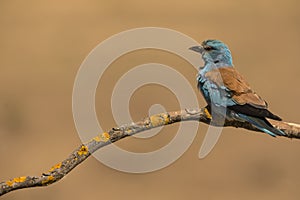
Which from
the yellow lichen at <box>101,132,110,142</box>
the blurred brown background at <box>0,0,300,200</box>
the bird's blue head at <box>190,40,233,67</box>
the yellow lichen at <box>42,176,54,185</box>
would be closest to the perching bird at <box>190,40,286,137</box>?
the bird's blue head at <box>190,40,233,67</box>

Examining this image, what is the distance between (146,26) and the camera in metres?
9.75

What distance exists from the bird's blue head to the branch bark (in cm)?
95

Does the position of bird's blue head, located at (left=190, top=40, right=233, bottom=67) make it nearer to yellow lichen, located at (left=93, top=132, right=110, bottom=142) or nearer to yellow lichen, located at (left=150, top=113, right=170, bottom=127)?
yellow lichen, located at (left=150, top=113, right=170, bottom=127)

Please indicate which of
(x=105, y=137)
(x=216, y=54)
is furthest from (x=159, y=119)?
(x=216, y=54)

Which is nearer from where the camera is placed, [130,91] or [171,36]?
[130,91]

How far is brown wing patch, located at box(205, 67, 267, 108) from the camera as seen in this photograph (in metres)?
4.39

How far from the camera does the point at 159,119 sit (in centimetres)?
381

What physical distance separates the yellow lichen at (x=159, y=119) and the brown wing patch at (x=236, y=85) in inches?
26.5

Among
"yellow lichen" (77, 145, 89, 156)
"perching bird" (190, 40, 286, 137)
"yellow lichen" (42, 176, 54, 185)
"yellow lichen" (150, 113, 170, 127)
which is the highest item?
"perching bird" (190, 40, 286, 137)

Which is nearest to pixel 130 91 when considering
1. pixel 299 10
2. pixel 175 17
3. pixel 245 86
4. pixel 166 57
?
pixel 166 57

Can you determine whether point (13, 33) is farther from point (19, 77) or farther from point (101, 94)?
point (101, 94)

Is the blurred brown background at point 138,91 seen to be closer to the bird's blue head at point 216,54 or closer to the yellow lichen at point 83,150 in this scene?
the bird's blue head at point 216,54

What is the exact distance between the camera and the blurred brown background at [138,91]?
26.8 ft

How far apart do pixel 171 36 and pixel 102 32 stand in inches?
40.5
